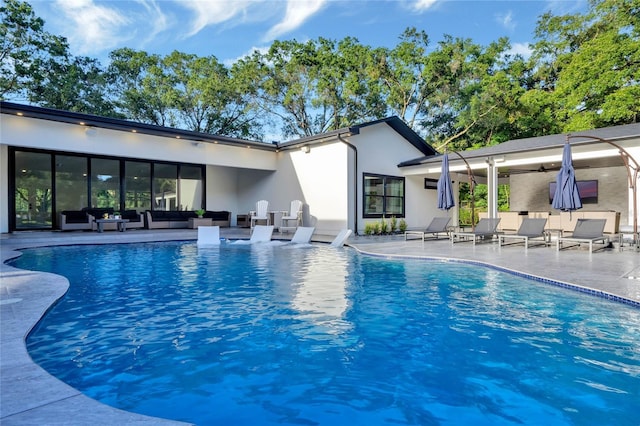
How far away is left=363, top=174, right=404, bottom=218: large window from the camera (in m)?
13.9

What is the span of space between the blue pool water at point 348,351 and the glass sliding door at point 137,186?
9766 mm

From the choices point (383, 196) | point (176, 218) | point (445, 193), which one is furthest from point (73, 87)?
point (445, 193)

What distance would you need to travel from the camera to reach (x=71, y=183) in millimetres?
13227

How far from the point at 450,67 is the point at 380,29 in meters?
4.66

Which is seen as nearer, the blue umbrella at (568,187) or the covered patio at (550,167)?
the blue umbrella at (568,187)

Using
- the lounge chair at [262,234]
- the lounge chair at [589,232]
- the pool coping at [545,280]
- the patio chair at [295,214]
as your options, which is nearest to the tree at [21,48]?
the patio chair at [295,214]

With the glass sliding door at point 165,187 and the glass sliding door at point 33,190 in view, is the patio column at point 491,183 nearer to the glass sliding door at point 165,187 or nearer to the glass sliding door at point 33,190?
the glass sliding door at point 165,187

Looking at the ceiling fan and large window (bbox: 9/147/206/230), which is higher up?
the ceiling fan

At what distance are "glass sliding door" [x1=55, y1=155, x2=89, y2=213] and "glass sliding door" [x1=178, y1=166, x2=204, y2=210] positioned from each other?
346cm

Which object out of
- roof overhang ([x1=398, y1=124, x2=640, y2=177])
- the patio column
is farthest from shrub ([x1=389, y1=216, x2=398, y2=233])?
the patio column

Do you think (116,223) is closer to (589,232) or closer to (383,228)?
(383,228)

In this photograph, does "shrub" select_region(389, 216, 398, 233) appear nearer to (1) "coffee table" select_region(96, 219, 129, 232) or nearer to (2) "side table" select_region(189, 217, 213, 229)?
(2) "side table" select_region(189, 217, 213, 229)

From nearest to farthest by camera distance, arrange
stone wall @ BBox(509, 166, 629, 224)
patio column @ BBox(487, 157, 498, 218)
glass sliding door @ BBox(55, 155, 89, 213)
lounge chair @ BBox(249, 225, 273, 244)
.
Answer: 1. lounge chair @ BBox(249, 225, 273, 244)
2. patio column @ BBox(487, 157, 498, 218)
3. glass sliding door @ BBox(55, 155, 89, 213)
4. stone wall @ BBox(509, 166, 629, 224)

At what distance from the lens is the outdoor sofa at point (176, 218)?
46.9ft
